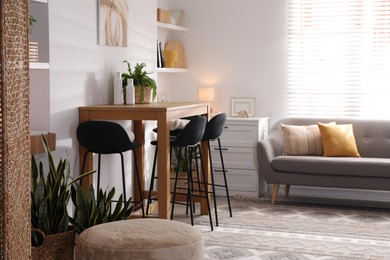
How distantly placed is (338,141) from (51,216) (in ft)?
10.8

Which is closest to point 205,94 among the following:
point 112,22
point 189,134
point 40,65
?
point 112,22

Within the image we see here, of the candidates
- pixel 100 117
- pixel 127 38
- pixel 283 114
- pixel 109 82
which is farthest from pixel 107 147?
pixel 283 114

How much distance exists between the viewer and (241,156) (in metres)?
6.34

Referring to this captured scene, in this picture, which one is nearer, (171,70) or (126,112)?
(126,112)

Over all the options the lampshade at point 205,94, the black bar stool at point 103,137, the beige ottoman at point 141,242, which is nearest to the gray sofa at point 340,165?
the lampshade at point 205,94

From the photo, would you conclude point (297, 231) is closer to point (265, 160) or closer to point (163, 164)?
point (265, 160)

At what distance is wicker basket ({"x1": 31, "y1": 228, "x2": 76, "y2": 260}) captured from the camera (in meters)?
3.41

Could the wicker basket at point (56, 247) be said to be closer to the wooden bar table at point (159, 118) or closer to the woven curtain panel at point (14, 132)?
the woven curtain panel at point (14, 132)

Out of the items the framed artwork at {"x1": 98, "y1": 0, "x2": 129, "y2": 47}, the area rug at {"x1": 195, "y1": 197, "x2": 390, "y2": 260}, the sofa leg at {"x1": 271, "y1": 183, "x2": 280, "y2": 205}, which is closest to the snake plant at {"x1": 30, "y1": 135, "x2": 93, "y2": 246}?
the area rug at {"x1": 195, "y1": 197, "x2": 390, "y2": 260}

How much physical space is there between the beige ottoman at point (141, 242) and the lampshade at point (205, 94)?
12.1ft

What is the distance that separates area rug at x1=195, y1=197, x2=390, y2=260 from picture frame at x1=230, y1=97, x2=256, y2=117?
1.00m

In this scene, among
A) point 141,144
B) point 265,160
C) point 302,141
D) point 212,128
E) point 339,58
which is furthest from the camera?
point 339,58

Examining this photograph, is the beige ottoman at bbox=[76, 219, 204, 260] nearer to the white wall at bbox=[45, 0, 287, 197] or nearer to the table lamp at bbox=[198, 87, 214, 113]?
the white wall at bbox=[45, 0, 287, 197]

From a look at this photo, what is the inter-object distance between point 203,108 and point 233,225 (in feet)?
3.33
